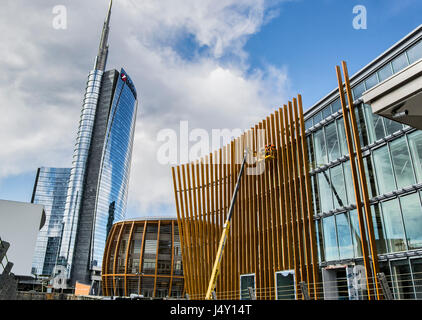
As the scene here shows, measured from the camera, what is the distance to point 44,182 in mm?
123125

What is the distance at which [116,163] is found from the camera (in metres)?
114

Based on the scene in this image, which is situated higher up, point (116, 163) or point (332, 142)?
point (116, 163)

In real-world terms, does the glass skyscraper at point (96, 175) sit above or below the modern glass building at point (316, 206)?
above

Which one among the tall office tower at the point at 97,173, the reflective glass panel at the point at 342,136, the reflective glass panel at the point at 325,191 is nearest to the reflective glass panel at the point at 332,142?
the reflective glass panel at the point at 342,136

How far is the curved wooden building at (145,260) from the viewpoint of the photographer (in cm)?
5288

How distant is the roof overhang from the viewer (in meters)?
5.53

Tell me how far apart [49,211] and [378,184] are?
403 ft

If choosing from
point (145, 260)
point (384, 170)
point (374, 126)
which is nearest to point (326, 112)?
point (374, 126)

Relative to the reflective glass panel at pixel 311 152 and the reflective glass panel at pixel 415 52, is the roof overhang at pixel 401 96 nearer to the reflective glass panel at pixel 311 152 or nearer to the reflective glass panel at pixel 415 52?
the reflective glass panel at pixel 415 52

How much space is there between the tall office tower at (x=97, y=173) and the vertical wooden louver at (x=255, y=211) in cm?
8611

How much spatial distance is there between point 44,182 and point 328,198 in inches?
5049

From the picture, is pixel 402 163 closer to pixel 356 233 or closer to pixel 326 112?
pixel 356 233

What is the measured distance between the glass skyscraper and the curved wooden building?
49.6 metres
